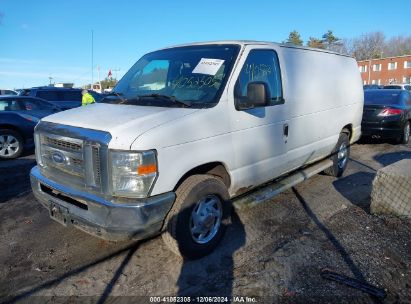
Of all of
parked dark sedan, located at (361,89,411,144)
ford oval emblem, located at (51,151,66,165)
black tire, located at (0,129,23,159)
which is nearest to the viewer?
ford oval emblem, located at (51,151,66,165)

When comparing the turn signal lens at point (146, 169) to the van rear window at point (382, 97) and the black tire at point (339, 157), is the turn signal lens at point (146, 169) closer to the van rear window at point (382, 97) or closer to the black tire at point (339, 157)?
the black tire at point (339, 157)

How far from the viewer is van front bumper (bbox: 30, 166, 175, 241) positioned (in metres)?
2.99

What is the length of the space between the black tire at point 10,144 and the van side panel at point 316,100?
7.08 meters

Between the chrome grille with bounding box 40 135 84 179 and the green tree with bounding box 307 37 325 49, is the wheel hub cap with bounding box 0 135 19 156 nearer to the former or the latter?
the chrome grille with bounding box 40 135 84 179

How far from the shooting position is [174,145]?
3148 millimetres

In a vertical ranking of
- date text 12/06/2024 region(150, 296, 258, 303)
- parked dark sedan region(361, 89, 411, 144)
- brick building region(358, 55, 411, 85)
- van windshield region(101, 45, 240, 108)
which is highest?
brick building region(358, 55, 411, 85)

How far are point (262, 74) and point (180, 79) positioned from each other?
1.04m

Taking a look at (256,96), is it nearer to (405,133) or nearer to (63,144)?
(63,144)

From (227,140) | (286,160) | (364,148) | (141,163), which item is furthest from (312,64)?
(364,148)

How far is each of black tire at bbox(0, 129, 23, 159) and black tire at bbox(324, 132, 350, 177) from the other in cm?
734

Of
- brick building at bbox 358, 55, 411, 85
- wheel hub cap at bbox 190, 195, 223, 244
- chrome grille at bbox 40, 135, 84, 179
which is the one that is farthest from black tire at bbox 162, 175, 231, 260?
brick building at bbox 358, 55, 411, 85

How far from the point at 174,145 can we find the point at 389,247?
8.81ft

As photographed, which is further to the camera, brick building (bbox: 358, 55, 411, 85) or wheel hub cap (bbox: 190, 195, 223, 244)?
brick building (bbox: 358, 55, 411, 85)

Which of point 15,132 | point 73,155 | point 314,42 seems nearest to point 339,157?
point 73,155
